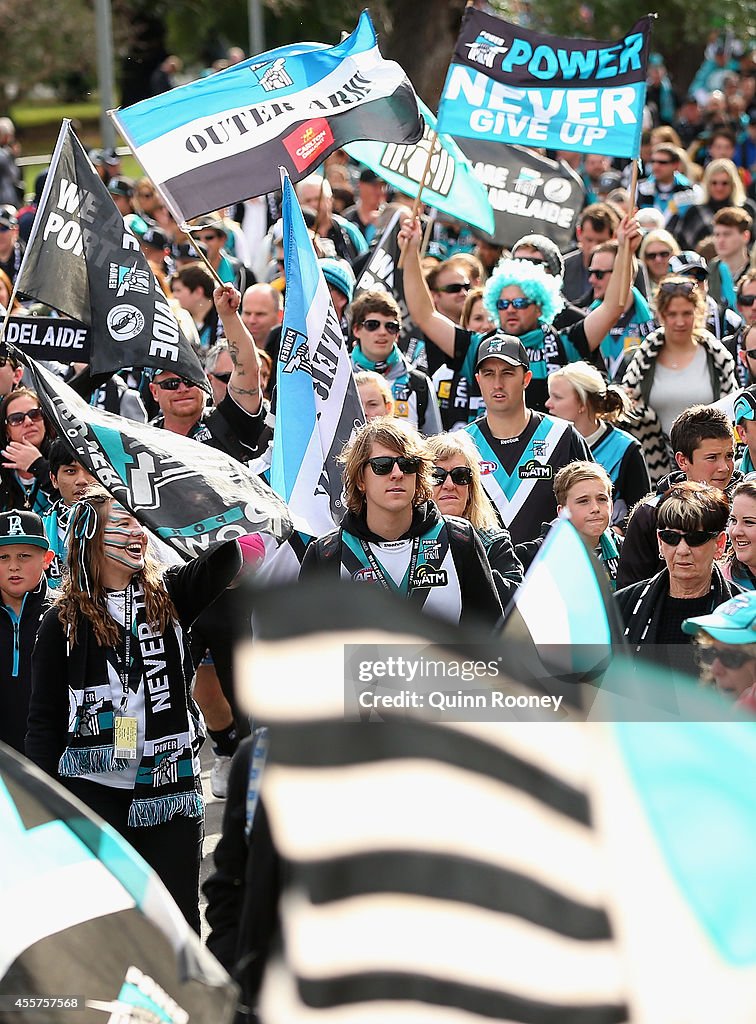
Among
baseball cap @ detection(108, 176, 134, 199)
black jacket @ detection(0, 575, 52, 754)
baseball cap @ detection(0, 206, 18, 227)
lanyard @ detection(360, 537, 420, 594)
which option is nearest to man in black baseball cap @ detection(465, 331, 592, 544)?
lanyard @ detection(360, 537, 420, 594)

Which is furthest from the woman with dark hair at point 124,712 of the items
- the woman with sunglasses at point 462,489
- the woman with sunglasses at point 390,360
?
the woman with sunglasses at point 390,360

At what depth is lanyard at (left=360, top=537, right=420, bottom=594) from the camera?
5.16 meters

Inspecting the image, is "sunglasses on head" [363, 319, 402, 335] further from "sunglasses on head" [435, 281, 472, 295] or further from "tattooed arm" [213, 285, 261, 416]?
"sunglasses on head" [435, 281, 472, 295]

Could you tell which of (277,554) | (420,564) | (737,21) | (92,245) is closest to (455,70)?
(92,245)

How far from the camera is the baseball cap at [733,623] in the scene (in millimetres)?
3684

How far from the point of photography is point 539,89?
31.0 ft

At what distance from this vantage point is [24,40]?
106ft

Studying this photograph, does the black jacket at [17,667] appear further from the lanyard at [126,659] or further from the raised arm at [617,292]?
the raised arm at [617,292]

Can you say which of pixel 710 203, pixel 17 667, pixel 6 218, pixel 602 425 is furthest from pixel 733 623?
pixel 710 203

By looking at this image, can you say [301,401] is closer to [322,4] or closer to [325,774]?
[325,774]

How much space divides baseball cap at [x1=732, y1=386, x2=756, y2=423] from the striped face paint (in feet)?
10.4

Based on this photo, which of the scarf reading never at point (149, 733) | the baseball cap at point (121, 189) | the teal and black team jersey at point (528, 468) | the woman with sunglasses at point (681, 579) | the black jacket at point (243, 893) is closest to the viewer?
the black jacket at point (243, 893)

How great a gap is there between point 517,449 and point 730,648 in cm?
335

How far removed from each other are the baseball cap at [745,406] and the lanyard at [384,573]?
2.55 metres
